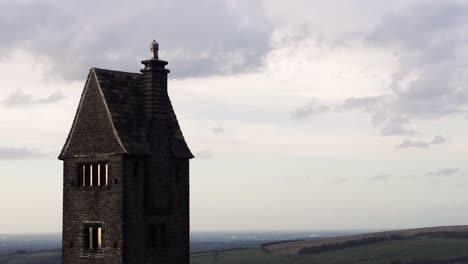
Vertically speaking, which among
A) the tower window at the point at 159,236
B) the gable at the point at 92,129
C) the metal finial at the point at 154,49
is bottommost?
the tower window at the point at 159,236

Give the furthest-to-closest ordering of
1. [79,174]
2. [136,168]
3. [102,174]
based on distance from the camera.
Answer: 1. [79,174]
2. [102,174]
3. [136,168]

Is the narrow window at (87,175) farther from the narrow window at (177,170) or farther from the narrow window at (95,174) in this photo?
the narrow window at (177,170)

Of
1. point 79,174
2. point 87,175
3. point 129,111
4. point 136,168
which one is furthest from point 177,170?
point 79,174

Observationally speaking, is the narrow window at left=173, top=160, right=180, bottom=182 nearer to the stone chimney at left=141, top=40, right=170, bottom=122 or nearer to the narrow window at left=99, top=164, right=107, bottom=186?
the stone chimney at left=141, top=40, right=170, bottom=122

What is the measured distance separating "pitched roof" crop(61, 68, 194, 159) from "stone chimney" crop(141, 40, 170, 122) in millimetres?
594

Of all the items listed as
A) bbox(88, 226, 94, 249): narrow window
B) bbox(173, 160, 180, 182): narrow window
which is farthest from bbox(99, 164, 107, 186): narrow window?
bbox(173, 160, 180, 182): narrow window

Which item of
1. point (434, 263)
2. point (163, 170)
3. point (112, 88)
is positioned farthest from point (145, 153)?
point (434, 263)

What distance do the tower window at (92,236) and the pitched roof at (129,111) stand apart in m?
5.20

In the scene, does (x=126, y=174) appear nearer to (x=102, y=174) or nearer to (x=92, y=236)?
(x=102, y=174)

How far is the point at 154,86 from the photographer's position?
50.6 m

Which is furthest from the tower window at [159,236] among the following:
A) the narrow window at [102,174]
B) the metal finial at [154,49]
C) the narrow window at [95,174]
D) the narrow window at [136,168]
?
the metal finial at [154,49]

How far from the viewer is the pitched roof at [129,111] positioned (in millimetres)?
49031

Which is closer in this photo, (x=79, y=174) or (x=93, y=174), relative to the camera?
(x=93, y=174)

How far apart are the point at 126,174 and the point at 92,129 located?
4250mm
